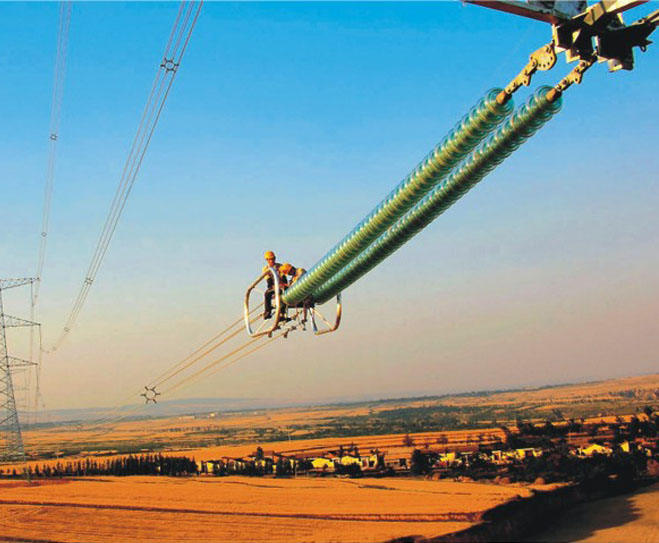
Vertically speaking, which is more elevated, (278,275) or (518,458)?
(278,275)

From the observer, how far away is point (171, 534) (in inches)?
1649

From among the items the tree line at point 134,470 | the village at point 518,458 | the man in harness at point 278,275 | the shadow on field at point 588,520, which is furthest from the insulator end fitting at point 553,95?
the tree line at point 134,470

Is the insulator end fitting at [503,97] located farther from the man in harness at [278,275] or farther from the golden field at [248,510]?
the golden field at [248,510]

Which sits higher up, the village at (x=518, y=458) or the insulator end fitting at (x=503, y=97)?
the insulator end fitting at (x=503, y=97)

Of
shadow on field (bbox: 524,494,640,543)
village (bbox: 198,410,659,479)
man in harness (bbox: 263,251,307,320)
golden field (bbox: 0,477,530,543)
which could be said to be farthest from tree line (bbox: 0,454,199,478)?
A: man in harness (bbox: 263,251,307,320)

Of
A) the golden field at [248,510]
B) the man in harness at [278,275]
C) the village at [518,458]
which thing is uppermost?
the man in harness at [278,275]

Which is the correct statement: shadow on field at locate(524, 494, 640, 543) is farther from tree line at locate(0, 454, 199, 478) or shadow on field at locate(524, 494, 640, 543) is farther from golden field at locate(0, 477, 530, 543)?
tree line at locate(0, 454, 199, 478)

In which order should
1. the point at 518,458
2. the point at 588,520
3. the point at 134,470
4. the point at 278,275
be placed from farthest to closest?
the point at 134,470 → the point at 518,458 → the point at 588,520 → the point at 278,275

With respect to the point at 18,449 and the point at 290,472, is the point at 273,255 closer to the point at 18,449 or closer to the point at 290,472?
the point at 18,449

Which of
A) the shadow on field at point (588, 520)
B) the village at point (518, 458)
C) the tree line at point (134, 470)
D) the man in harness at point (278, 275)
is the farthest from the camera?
the tree line at point (134, 470)

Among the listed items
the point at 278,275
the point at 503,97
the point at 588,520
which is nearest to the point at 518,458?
the point at 588,520

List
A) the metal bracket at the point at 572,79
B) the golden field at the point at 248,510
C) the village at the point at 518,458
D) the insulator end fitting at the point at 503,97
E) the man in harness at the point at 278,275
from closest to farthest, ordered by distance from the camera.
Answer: the metal bracket at the point at 572,79, the insulator end fitting at the point at 503,97, the man in harness at the point at 278,275, the golden field at the point at 248,510, the village at the point at 518,458

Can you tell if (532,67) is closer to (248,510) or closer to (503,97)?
(503,97)

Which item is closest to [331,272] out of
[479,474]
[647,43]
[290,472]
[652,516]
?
[647,43]
